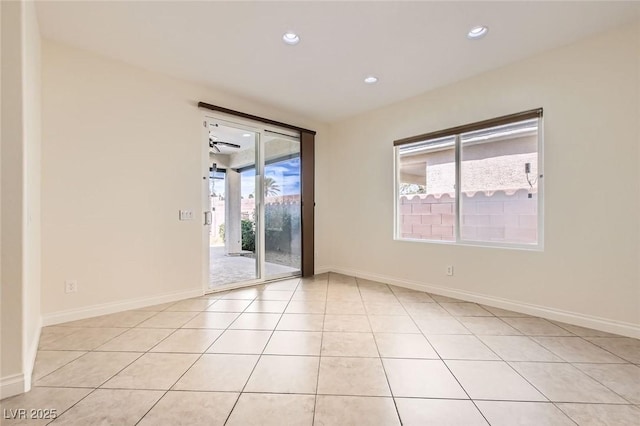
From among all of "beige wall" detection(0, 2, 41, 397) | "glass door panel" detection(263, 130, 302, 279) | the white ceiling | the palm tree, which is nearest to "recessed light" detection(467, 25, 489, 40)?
the white ceiling

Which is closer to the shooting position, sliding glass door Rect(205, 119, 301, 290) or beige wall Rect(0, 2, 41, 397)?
beige wall Rect(0, 2, 41, 397)

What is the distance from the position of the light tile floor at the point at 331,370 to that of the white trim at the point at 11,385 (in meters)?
0.05

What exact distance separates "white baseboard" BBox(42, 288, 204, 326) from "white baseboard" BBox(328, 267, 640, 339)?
2.81 meters

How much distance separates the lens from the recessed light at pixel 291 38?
2.46 m

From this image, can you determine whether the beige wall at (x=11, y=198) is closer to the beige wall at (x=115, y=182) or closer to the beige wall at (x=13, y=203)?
the beige wall at (x=13, y=203)

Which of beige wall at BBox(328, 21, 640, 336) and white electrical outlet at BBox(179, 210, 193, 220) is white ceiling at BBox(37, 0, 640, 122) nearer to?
beige wall at BBox(328, 21, 640, 336)

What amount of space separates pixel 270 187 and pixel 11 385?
3267mm

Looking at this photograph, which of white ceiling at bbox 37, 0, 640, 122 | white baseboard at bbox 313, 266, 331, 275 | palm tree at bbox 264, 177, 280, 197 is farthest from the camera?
white baseboard at bbox 313, 266, 331, 275

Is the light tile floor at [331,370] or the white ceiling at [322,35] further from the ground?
the white ceiling at [322,35]

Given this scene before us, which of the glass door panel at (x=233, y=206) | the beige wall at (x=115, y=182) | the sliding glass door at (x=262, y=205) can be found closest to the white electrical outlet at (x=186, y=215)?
the beige wall at (x=115, y=182)

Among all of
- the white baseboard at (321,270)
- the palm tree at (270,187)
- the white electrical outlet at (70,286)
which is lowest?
the white baseboard at (321,270)

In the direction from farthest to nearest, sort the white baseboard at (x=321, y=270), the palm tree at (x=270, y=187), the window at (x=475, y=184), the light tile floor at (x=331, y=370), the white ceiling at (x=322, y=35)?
1. the white baseboard at (x=321, y=270)
2. the palm tree at (x=270, y=187)
3. the window at (x=475, y=184)
4. the white ceiling at (x=322, y=35)
5. the light tile floor at (x=331, y=370)

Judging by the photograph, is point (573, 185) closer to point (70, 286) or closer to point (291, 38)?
point (291, 38)

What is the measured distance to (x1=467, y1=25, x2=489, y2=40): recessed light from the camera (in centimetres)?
239
